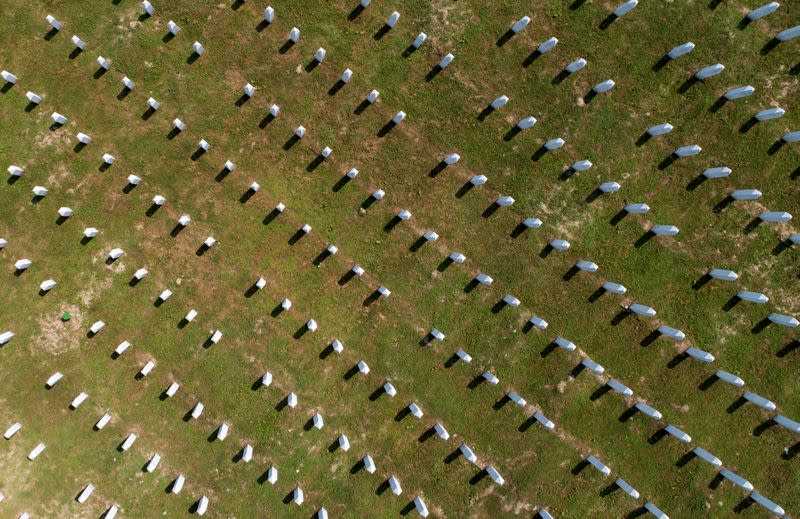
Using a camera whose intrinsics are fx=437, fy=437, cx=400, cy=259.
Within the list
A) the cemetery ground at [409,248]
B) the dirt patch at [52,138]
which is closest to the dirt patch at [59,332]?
the cemetery ground at [409,248]

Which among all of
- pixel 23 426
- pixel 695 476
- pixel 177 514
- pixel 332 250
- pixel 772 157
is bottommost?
pixel 23 426

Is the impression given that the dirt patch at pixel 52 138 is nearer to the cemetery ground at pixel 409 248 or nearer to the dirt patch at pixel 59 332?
the cemetery ground at pixel 409 248

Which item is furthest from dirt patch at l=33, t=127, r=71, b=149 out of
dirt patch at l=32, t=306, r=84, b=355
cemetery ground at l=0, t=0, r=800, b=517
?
dirt patch at l=32, t=306, r=84, b=355

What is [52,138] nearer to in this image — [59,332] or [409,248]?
[59,332]

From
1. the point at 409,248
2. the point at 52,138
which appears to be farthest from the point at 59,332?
the point at 409,248

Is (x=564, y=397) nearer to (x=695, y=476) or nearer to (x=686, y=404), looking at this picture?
(x=686, y=404)

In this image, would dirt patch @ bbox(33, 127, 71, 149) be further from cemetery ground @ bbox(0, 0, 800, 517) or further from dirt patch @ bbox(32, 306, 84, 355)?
dirt patch @ bbox(32, 306, 84, 355)

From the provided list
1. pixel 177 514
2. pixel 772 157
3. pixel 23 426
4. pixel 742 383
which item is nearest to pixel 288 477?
pixel 177 514

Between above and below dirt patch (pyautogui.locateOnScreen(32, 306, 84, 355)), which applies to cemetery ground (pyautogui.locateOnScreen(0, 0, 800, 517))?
above
